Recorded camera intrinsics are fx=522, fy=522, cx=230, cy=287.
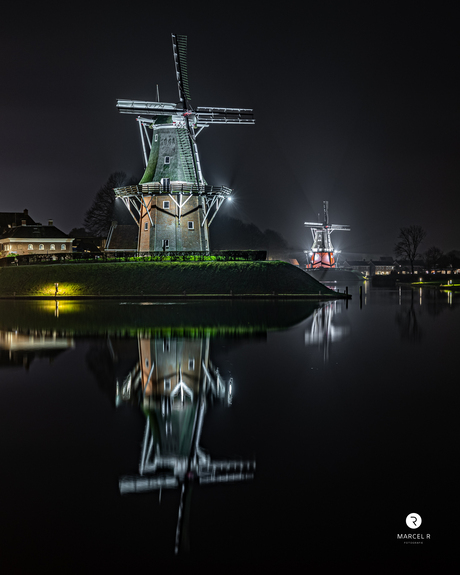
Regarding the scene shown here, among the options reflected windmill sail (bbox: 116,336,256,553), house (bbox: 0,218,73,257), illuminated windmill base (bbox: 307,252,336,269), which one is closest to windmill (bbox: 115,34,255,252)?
reflected windmill sail (bbox: 116,336,256,553)

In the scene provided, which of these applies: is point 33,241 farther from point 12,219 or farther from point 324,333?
point 324,333

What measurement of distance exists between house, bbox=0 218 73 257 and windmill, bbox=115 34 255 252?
3878cm

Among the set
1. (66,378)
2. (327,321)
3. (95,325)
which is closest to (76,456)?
(66,378)

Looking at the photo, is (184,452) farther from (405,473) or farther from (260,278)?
(260,278)

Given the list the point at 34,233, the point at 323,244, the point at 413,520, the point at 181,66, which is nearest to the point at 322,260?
the point at 323,244

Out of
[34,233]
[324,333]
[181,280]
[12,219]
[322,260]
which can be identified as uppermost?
[12,219]

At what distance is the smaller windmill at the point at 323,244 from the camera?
111m

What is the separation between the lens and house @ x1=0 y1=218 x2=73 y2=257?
78.8m

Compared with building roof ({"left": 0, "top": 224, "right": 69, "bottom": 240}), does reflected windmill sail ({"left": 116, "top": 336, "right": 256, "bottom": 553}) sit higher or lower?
lower

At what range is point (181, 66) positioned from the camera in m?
41.0

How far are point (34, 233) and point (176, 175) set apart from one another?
44674mm

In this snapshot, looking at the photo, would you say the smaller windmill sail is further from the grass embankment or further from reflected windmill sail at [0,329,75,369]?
reflected windmill sail at [0,329,75,369]

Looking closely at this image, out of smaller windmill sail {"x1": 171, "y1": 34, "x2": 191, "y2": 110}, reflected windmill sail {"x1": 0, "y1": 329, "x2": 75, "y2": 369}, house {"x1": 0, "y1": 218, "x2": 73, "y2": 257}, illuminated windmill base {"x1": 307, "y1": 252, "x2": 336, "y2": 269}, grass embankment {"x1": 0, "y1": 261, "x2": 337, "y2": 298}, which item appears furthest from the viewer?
illuminated windmill base {"x1": 307, "y1": 252, "x2": 336, "y2": 269}

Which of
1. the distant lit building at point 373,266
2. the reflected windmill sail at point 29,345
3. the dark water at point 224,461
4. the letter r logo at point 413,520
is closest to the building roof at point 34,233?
the reflected windmill sail at point 29,345
